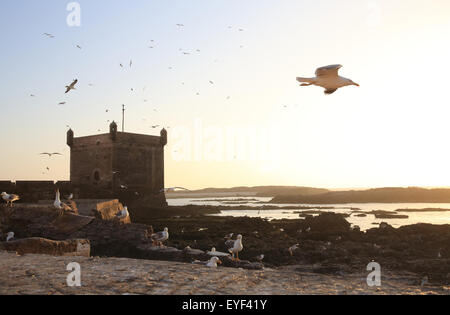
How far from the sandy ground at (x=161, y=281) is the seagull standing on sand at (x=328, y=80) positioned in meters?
3.24

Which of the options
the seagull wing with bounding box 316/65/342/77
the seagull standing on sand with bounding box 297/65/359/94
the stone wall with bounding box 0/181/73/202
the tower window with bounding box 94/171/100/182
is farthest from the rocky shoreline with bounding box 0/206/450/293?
the tower window with bounding box 94/171/100/182

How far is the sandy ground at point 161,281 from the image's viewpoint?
586 cm

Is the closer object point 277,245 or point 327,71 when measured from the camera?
point 327,71

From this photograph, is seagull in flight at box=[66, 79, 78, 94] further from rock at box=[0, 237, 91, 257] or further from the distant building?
the distant building

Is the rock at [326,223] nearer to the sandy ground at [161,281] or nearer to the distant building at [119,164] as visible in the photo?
the distant building at [119,164]

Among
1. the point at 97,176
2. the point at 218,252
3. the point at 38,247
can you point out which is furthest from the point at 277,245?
the point at 97,176

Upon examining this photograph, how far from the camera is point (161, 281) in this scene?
648cm

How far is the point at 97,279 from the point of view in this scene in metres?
6.48

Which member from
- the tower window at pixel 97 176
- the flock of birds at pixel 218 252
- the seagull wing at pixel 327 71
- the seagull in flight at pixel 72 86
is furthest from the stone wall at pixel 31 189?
the seagull wing at pixel 327 71

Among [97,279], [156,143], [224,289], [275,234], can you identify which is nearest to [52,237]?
[97,279]

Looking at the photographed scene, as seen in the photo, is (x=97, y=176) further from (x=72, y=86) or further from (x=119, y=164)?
(x=72, y=86)

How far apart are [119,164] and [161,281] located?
39552mm

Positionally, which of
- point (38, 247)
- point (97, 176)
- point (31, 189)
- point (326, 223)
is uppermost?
point (97, 176)
